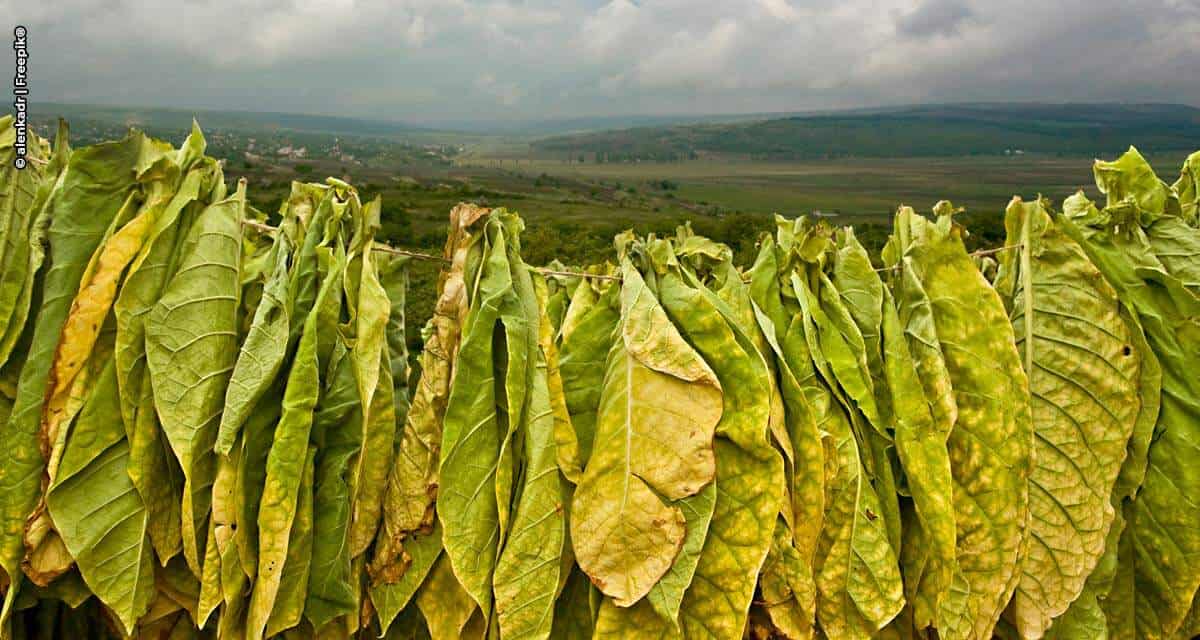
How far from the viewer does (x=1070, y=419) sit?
227 centimetres

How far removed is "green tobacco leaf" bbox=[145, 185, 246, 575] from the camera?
189 centimetres

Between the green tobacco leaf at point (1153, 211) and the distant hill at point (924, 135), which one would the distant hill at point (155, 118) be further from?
the distant hill at point (924, 135)

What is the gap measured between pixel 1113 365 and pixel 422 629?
2.21m

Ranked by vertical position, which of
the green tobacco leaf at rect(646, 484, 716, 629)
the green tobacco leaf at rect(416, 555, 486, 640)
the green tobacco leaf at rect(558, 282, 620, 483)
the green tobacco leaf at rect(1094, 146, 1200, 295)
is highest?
the green tobacco leaf at rect(1094, 146, 1200, 295)

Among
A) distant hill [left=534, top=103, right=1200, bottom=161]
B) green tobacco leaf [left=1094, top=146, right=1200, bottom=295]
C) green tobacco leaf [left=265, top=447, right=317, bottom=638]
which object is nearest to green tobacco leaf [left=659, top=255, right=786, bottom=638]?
green tobacco leaf [left=265, top=447, right=317, bottom=638]

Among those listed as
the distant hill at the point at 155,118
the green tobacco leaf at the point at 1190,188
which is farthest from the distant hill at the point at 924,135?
the green tobacco leaf at the point at 1190,188

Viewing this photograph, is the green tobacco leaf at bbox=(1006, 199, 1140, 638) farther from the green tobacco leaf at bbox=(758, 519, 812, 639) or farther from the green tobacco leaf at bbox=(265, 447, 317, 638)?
the green tobacco leaf at bbox=(265, 447, 317, 638)

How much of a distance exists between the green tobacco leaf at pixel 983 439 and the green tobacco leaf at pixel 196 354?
6.60 feet

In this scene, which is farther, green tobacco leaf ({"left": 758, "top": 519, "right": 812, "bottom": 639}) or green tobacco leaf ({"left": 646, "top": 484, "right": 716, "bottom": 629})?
green tobacco leaf ({"left": 758, "top": 519, "right": 812, "bottom": 639})

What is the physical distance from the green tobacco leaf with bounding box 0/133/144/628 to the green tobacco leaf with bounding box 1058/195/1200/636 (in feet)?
9.37


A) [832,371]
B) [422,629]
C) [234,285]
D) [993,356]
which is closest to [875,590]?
[832,371]

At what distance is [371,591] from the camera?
6.56ft

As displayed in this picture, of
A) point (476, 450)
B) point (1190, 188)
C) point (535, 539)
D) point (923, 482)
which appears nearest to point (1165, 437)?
point (923, 482)

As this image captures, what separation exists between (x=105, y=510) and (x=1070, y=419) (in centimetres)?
274
